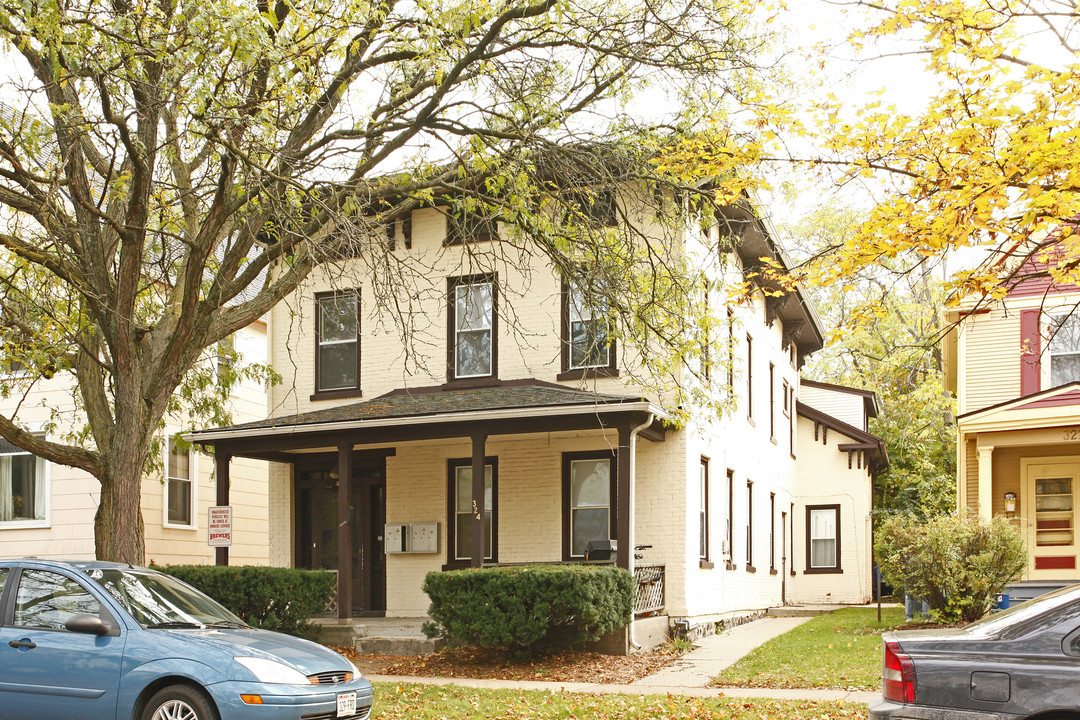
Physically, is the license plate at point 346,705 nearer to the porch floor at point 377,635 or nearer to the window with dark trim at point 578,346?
the porch floor at point 377,635

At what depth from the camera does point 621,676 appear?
516 inches

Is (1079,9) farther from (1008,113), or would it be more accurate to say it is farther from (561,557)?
(561,557)

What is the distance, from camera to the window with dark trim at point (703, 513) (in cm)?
1814

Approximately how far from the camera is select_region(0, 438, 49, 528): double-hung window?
2061 cm

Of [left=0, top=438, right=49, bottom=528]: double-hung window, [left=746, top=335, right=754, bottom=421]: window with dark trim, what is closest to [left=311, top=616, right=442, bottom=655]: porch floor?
[left=0, top=438, right=49, bottom=528]: double-hung window

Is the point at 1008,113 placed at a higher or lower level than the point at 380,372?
higher

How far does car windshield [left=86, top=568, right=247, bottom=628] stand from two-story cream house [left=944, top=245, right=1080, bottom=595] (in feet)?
50.0

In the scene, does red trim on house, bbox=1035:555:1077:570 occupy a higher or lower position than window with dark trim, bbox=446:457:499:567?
lower

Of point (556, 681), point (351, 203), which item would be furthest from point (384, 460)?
point (351, 203)

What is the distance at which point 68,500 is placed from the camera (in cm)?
2045

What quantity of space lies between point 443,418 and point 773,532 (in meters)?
12.0

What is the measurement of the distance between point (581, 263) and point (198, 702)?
6.36 metres

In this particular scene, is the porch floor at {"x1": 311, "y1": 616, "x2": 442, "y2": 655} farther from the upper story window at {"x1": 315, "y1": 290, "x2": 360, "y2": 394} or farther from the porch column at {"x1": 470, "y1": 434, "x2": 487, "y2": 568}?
the upper story window at {"x1": 315, "y1": 290, "x2": 360, "y2": 394}

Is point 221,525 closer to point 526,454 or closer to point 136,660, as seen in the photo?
point 526,454
